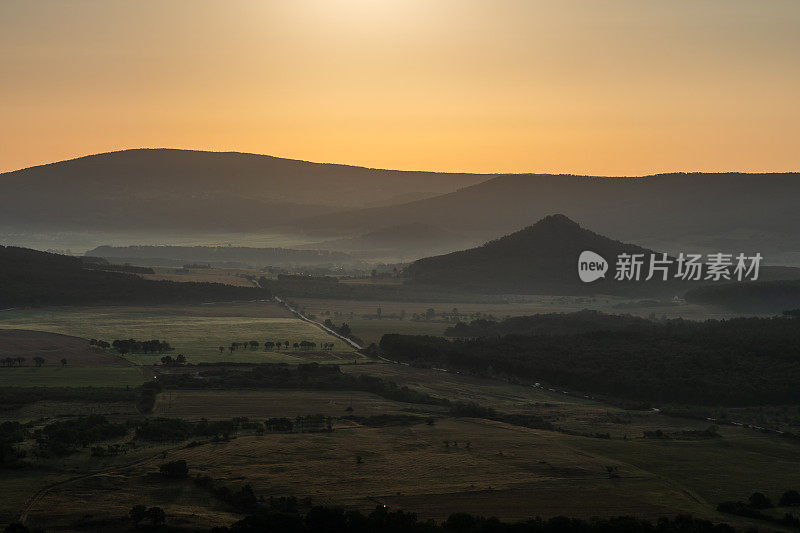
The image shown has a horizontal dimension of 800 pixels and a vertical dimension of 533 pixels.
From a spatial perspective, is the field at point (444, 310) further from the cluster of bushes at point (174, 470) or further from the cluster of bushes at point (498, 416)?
the cluster of bushes at point (174, 470)

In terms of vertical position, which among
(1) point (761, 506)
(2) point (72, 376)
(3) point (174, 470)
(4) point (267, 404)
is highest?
(2) point (72, 376)

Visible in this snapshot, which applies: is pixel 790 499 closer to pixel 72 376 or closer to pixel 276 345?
pixel 72 376

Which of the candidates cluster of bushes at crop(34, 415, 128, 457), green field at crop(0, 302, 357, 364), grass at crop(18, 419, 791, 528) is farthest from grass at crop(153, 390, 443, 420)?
green field at crop(0, 302, 357, 364)

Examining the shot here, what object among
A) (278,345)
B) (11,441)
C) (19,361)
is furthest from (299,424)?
(278,345)

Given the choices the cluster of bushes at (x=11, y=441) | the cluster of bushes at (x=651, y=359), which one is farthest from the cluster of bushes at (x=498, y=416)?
the cluster of bushes at (x=11, y=441)

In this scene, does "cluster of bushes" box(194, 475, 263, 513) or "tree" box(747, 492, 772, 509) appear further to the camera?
"tree" box(747, 492, 772, 509)

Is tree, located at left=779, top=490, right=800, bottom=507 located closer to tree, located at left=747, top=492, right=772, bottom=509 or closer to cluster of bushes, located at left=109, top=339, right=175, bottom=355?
tree, located at left=747, top=492, right=772, bottom=509

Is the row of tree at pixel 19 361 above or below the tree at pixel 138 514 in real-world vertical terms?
above
